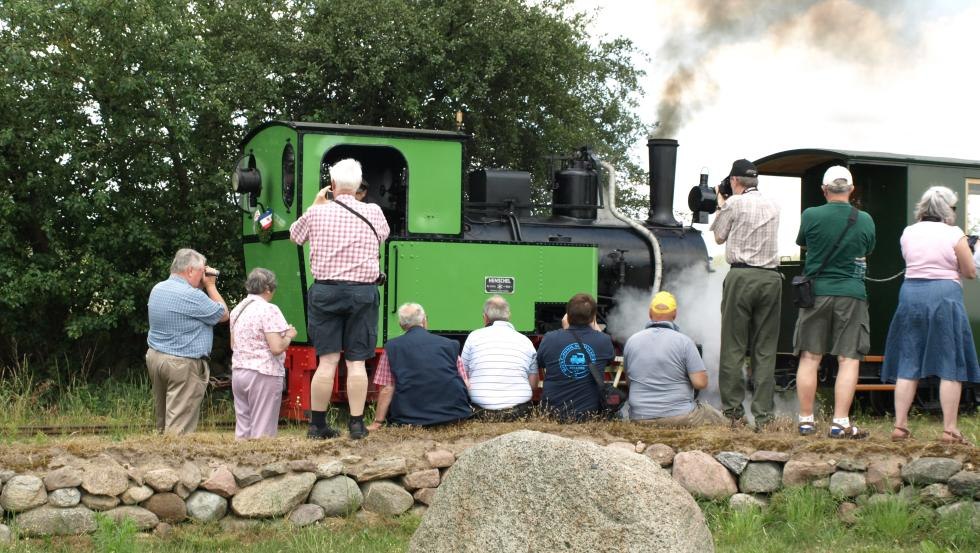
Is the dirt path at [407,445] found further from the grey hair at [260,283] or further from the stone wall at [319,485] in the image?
the grey hair at [260,283]

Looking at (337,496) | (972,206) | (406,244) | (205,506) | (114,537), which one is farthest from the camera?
(972,206)

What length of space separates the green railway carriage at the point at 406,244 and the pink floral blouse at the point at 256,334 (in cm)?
201

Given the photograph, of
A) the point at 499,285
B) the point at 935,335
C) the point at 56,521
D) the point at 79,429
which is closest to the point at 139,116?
the point at 79,429

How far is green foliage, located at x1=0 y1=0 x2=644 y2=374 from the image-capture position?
40.7 feet

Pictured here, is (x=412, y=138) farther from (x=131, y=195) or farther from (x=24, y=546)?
(x=24, y=546)

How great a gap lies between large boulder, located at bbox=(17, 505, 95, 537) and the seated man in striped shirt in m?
2.78

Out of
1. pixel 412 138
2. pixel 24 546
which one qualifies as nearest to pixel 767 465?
pixel 24 546

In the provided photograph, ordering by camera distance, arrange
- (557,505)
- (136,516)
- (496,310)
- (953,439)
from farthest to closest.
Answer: (496,310) < (953,439) < (136,516) < (557,505)

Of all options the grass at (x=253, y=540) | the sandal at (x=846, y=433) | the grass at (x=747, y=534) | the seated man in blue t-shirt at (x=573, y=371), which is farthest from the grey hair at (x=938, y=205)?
the grass at (x=253, y=540)

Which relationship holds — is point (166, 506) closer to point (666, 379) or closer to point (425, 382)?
point (425, 382)

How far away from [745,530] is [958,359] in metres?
1.85

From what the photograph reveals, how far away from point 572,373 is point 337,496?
6.97ft

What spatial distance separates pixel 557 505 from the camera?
4223 millimetres

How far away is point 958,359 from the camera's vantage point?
22.9 ft
